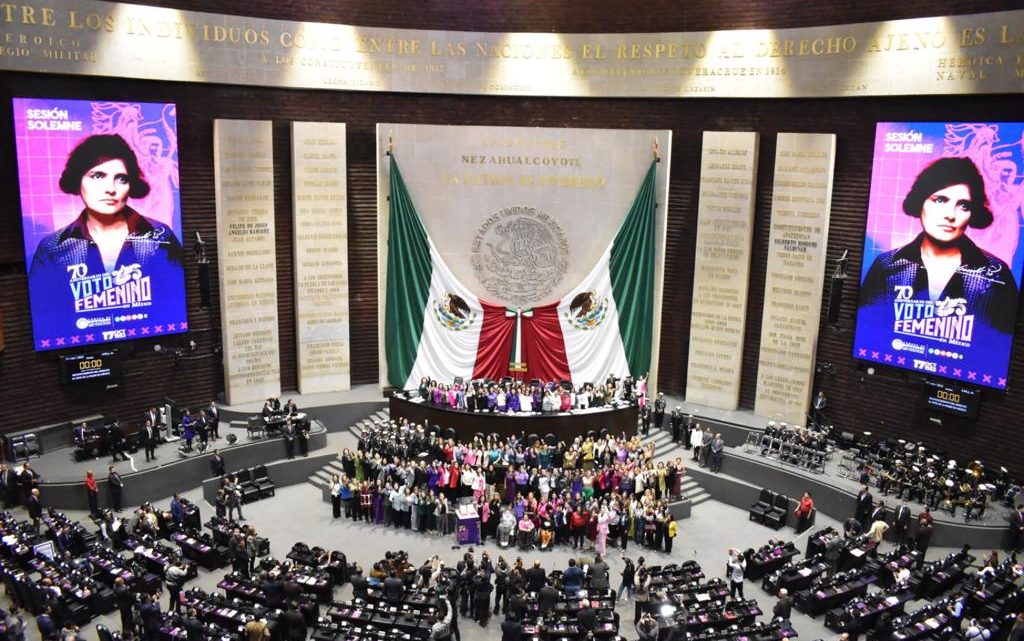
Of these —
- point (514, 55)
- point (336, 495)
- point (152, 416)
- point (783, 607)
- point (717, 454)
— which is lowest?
point (783, 607)

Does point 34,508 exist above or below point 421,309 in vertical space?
below

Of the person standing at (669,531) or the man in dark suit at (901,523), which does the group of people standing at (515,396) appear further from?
the man in dark suit at (901,523)

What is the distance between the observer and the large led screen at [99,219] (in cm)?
2283

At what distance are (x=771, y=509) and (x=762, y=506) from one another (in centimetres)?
25

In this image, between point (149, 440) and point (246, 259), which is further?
point (246, 259)

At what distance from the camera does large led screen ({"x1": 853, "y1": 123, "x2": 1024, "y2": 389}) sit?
867 inches

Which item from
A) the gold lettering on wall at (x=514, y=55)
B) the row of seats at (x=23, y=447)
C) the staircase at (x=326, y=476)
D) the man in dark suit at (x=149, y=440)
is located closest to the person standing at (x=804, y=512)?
the gold lettering on wall at (x=514, y=55)

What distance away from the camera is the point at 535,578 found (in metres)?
17.9

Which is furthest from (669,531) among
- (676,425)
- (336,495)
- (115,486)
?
(115,486)

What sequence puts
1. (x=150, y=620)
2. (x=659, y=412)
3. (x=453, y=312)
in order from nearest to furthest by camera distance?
1. (x=150, y=620)
2. (x=659, y=412)
3. (x=453, y=312)

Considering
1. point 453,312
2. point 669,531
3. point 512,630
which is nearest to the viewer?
point 512,630

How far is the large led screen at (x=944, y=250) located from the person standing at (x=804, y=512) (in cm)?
535

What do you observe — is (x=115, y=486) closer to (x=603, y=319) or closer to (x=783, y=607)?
(x=603, y=319)

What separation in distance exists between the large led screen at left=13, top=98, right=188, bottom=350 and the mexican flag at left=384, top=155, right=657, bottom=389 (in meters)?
6.82
